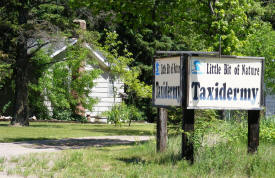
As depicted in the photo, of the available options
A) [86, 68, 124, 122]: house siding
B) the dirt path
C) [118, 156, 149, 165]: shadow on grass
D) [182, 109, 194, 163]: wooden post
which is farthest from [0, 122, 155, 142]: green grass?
[86, 68, 124, 122]: house siding

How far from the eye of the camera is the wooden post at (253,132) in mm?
11602

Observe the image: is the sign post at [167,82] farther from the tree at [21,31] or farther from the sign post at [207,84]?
the tree at [21,31]

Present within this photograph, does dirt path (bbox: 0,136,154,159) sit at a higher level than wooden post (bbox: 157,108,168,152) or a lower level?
lower

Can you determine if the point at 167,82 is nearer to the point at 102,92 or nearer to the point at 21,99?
the point at 21,99

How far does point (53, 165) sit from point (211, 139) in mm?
3536

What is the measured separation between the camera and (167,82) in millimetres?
11383

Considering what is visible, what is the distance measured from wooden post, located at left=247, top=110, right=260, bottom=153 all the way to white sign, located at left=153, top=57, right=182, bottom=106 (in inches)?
72.8

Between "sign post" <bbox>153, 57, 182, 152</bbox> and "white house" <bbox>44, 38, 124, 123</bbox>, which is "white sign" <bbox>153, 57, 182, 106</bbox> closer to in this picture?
"sign post" <bbox>153, 57, 182, 152</bbox>

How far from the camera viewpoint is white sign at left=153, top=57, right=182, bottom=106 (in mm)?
10930

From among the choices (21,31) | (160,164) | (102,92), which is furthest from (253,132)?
(102,92)

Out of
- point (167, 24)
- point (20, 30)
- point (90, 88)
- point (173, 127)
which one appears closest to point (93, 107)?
point (90, 88)

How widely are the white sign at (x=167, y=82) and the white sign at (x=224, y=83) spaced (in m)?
0.31

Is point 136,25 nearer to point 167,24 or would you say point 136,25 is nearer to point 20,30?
point 167,24

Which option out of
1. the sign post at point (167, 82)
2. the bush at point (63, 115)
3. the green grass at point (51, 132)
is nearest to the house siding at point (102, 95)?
the bush at point (63, 115)
